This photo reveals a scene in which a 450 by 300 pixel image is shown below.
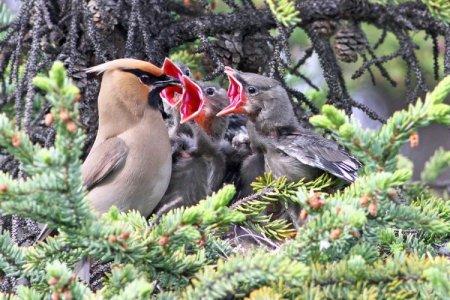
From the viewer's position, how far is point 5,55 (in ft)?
14.9

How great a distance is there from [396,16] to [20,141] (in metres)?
2.81

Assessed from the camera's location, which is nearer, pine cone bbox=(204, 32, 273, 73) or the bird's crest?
the bird's crest

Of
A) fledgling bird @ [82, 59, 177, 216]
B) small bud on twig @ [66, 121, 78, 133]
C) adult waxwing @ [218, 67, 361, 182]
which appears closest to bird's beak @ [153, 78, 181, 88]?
fledgling bird @ [82, 59, 177, 216]

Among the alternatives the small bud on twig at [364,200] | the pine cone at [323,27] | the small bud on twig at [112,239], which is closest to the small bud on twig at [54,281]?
the small bud on twig at [112,239]

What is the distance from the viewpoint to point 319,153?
13.6 feet

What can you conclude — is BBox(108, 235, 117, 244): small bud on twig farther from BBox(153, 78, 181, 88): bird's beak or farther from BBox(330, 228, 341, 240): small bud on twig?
BBox(153, 78, 181, 88): bird's beak

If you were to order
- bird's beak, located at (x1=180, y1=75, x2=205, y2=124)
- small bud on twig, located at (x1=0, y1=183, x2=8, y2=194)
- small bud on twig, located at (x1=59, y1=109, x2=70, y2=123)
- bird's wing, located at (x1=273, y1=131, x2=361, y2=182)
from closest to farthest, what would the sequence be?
small bud on twig, located at (x1=59, y1=109, x2=70, y2=123) → small bud on twig, located at (x1=0, y1=183, x2=8, y2=194) → bird's wing, located at (x1=273, y1=131, x2=361, y2=182) → bird's beak, located at (x1=180, y1=75, x2=205, y2=124)

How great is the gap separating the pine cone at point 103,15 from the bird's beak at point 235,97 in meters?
0.63

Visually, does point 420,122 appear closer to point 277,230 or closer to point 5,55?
point 277,230

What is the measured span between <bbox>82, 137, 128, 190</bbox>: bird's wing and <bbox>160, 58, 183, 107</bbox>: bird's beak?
43 centimetres

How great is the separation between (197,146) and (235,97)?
37 centimetres

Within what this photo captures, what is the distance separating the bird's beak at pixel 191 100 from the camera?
4488 mm

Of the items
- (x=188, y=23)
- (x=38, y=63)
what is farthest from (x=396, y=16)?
(x=38, y=63)

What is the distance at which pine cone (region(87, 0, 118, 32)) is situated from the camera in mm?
4426
